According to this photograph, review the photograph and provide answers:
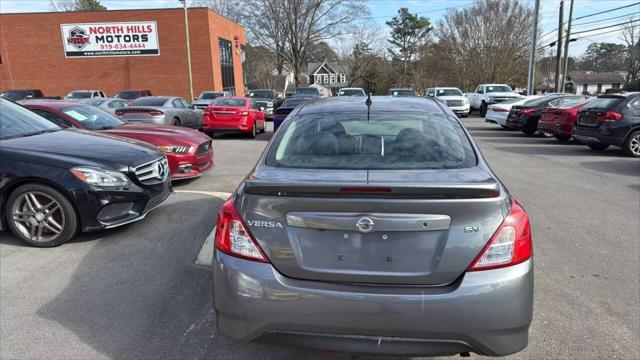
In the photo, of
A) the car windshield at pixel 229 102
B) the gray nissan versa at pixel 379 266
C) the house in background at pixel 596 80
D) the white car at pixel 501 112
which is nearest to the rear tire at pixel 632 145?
the white car at pixel 501 112

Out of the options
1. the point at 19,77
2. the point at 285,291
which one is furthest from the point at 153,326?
the point at 19,77

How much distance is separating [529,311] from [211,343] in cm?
200

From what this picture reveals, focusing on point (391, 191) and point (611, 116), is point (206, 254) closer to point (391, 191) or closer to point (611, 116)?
point (391, 191)

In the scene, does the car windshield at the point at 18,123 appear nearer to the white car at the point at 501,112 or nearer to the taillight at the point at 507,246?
the taillight at the point at 507,246

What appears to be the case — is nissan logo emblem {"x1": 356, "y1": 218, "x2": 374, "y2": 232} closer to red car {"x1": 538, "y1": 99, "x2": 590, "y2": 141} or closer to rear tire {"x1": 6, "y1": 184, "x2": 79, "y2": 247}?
rear tire {"x1": 6, "y1": 184, "x2": 79, "y2": 247}

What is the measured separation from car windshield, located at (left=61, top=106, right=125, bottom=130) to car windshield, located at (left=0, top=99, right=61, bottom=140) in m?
1.47

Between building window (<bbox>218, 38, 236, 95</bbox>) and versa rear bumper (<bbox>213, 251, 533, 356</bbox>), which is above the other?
building window (<bbox>218, 38, 236, 95</bbox>)

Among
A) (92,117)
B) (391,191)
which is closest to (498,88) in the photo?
(92,117)

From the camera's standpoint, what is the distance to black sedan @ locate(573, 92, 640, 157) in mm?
10812

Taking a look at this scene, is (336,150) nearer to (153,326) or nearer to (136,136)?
(153,326)

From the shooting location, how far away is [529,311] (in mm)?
2311

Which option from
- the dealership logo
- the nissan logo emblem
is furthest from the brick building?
the nissan logo emblem

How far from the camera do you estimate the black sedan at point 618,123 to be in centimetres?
1081

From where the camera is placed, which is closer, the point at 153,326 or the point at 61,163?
the point at 153,326
